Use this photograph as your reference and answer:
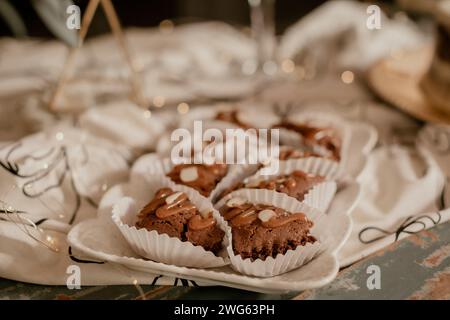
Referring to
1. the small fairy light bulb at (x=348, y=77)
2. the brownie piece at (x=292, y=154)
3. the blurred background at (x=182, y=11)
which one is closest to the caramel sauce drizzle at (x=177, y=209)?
the brownie piece at (x=292, y=154)

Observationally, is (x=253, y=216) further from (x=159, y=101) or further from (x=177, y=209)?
(x=159, y=101)

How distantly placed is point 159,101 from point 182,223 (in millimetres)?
735

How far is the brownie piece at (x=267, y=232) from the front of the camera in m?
0.84

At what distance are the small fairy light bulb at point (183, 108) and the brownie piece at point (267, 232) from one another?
0.63 m

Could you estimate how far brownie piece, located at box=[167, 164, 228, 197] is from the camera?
1023 millimetres

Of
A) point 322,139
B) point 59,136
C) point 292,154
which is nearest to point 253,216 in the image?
point 292,154

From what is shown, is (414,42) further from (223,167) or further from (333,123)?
(223,167)

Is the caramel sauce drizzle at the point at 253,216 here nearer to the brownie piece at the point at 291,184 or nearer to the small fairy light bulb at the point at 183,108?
the brownie piece at the point at 291,184

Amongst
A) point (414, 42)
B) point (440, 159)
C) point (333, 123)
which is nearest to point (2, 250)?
point (333, 123)

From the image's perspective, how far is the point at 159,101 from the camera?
1562 mm

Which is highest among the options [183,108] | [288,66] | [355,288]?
[288,66]

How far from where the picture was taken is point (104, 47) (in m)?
1.92
